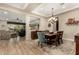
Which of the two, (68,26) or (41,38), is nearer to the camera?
(68,26)

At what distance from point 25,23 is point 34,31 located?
0.98ft

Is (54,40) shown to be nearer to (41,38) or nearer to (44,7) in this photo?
(41,38)

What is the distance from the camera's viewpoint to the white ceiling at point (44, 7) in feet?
8.64

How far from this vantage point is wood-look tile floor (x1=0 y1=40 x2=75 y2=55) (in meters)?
2.65

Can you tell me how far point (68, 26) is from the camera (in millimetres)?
2678

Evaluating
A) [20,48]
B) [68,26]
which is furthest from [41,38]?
[68,26]

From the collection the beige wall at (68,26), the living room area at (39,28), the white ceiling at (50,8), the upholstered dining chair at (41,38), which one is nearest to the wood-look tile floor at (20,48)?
the living room area at (39,28)

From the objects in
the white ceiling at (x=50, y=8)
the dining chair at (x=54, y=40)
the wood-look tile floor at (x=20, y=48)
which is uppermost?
the white ceiling at (x=50, y=8)

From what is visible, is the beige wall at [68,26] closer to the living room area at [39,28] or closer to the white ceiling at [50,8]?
the living room area at [39,28]

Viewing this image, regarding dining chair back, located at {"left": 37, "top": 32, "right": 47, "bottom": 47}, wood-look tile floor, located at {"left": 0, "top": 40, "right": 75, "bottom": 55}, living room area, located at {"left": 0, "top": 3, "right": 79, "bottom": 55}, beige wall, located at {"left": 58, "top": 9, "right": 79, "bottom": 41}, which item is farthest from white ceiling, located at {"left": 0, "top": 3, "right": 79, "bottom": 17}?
wood-look tile floor, located at {"left": 0, "top": 40, "right": 75, "bottom": 55}

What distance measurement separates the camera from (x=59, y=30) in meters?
2.72

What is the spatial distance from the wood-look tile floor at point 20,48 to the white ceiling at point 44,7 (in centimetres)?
77

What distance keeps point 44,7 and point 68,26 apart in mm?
732

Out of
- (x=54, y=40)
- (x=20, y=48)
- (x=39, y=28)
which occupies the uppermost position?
(x=39, y=28)
